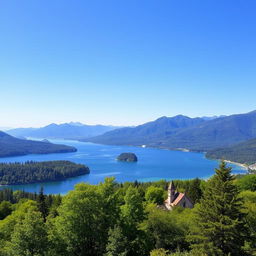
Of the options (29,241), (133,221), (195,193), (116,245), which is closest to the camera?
(29,241)

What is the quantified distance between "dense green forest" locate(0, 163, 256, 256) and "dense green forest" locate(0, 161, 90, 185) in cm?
10541

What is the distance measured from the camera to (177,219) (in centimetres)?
3022

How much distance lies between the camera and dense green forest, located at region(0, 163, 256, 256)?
1903cm

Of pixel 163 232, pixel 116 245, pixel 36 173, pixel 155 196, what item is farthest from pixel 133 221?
pixel 36 173

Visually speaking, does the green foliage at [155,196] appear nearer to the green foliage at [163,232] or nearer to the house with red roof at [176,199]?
the house with red roof at [176,199]

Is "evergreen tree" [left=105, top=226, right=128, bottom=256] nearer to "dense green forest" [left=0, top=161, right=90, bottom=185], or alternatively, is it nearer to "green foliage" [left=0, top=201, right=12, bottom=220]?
"green foliage" [left=0, top=201, right=12, bottom=220]

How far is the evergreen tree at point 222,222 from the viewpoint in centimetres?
A: 1886

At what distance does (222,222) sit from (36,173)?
13483cm

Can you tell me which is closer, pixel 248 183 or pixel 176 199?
pixel 176 199

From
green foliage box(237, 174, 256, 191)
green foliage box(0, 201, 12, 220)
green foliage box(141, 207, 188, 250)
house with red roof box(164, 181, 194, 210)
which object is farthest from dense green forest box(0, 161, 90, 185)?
green foliage box(141, 207, 188, 250)

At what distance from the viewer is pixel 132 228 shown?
25594 mm

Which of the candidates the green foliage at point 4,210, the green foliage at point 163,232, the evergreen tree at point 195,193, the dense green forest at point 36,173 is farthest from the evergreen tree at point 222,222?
the dense green forest at point 36,173

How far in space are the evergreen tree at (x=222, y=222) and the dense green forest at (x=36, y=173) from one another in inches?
4941

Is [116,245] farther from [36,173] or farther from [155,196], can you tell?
[36,173]
